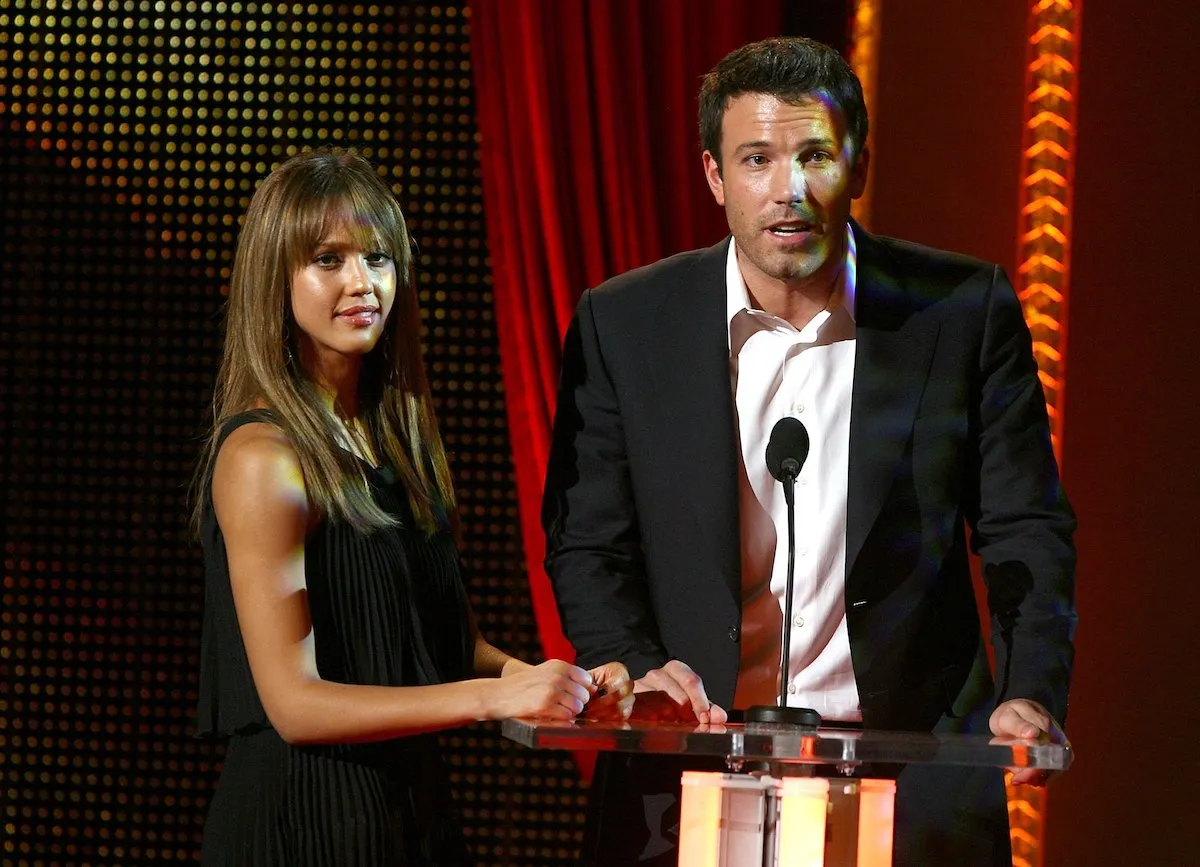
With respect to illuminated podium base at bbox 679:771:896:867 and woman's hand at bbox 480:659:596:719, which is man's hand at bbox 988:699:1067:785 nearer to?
illuminated podium base at bbox 679:771:896:867

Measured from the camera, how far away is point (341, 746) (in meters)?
2.18

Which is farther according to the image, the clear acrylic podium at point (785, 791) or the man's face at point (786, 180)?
the man's face at point (786, 180)

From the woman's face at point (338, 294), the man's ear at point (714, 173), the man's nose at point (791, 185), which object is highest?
the man's ear at point (714, 173)

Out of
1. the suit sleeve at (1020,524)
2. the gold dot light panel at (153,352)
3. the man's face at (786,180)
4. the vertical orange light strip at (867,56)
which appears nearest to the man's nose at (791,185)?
the man's face at (786,180)

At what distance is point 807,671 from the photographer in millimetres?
2385

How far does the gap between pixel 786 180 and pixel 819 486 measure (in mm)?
502

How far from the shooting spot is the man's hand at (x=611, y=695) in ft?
6.42

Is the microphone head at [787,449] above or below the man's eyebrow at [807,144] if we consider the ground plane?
below

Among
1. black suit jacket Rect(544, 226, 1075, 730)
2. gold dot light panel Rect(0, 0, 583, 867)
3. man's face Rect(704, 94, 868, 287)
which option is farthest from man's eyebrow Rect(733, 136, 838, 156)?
gold dot light panel Rect(0, 0, 583, 867)

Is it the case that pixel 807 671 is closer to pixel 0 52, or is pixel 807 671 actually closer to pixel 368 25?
pixel 368 25

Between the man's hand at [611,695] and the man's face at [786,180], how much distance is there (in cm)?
75

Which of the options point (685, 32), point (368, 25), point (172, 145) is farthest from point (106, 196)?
point (685, 32)

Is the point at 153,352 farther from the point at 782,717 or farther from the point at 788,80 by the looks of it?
the point at 782,717

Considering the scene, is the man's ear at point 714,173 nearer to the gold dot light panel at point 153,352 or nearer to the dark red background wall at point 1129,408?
the dark red background wall at point 1129,408
